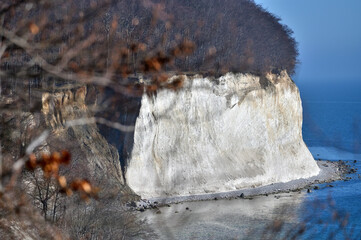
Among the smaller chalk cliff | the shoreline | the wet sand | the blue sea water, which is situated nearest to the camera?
the blue sea water

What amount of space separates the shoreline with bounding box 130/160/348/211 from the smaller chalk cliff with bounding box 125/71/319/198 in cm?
48

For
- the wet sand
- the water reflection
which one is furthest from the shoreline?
the water reflection

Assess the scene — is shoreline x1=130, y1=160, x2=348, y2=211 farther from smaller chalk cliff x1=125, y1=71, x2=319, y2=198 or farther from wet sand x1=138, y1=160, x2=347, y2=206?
smaller chalk cliff x1=125, y1=71, x2=319, y2=198

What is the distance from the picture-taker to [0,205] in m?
2.79

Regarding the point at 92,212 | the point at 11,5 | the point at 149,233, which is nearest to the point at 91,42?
the point at 11,5

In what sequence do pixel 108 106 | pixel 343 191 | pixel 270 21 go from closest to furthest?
1. pixel 108 106
2. pixel 343 191
3. pixel 270 21

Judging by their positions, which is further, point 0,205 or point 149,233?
point 149,233

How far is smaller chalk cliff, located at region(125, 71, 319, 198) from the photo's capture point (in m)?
23.0

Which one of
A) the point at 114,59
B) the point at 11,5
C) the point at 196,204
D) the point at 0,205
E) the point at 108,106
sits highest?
the point at 11,5

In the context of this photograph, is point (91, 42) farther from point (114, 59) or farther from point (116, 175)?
point (116, 175)

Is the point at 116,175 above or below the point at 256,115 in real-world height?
below

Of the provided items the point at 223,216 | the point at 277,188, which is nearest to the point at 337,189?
the point at 277,188

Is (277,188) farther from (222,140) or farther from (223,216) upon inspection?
(223,216)

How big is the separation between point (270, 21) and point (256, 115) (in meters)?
7.64
